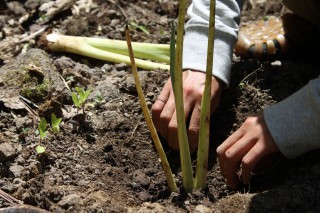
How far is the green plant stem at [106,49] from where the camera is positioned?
251 cm

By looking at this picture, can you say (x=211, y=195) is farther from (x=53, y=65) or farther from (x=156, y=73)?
(x=53, y=65)

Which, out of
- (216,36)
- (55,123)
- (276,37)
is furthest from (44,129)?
(276,37)

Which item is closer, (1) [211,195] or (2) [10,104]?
(1) [211,195]

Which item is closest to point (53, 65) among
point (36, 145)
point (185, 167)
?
point (36, 145)

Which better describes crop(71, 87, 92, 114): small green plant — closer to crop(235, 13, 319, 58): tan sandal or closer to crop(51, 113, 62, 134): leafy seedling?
crop(51, 113, 62, 134): leafy seedling

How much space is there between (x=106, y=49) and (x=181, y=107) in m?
0.94

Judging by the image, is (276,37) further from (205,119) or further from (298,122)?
(205,119)

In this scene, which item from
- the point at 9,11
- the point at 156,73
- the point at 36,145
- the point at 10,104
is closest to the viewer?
the point at 36,145

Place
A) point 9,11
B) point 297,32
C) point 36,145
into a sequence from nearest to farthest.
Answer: point 36,145
point 297,32
point 9,11

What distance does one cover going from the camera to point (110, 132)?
86.0 inches

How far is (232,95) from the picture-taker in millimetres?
2273

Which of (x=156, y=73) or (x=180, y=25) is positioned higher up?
(x=180, y=25)

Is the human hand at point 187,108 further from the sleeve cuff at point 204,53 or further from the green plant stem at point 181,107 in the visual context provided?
the green plant stem at point 181,107

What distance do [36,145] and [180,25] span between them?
0.73 m
